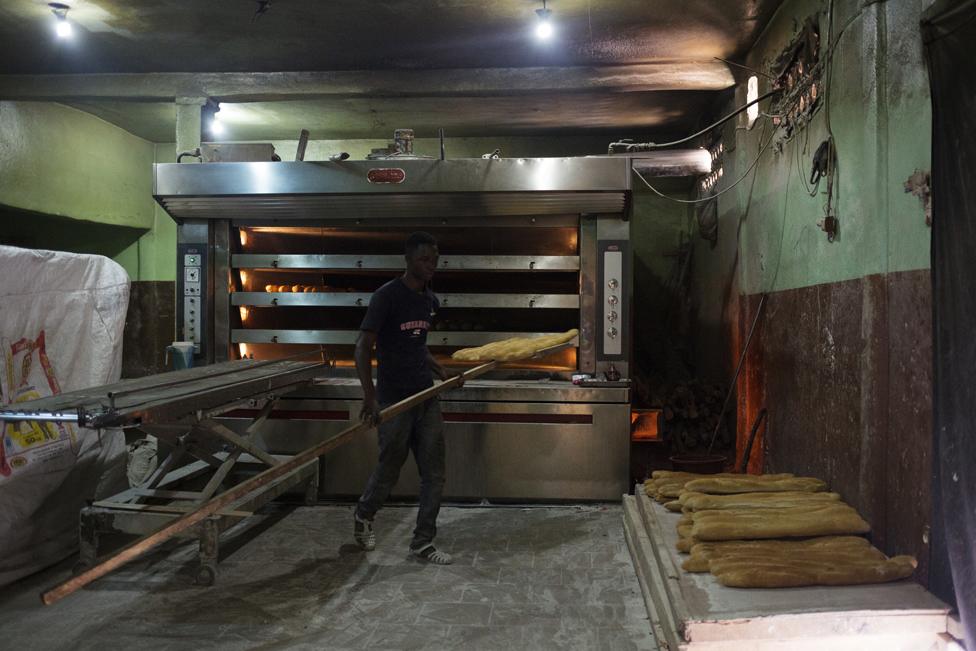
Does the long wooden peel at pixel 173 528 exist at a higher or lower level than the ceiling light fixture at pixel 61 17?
lower

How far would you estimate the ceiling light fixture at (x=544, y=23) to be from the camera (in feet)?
15.4

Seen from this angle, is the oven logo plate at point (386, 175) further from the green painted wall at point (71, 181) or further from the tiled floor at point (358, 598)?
the green painted wall at point (71, 181)

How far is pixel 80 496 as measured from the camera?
167 inches

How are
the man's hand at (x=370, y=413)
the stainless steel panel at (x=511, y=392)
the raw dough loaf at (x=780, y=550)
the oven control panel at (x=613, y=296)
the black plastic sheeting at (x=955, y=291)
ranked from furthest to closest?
the oven control panel at (x=613, y=296), the stainless steel panel at (x=511, y=392), the man's hand at (x=370, y=413), the raw dough loaf at (x=780, y=550), the black plastic sheeting at (x=955, y=291)

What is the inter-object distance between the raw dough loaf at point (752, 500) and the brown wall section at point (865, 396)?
18 centimetres

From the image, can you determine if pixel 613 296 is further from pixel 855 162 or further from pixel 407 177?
pixel 855 162

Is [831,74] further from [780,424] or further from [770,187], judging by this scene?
[780,424]

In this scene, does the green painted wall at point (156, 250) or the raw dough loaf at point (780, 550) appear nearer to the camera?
the raw dough loaf at point (780, 550)

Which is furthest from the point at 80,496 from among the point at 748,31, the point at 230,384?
the point at 748,31

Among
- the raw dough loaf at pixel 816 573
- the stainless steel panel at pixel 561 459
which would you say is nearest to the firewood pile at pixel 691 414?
the stainless steel panel at pixel 561 459

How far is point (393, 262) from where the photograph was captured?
5.35m

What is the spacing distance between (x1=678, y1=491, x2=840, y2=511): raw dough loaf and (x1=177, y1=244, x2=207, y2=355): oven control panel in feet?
13.3

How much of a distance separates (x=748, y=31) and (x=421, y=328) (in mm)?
3567

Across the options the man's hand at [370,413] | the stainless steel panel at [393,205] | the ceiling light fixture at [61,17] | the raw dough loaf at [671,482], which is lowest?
the raw dough loaf at [671,482]
